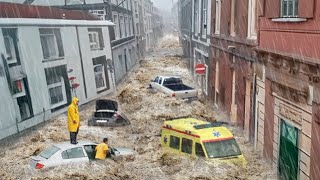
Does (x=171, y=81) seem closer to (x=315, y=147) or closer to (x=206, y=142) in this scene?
(x=206, y=142)

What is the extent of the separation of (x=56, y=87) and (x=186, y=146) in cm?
1202

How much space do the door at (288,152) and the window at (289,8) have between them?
318cm

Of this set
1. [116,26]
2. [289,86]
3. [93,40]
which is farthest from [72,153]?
[116,26]

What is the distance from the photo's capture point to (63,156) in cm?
1070

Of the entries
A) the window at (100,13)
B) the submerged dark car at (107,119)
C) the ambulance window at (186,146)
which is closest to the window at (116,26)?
the window at (100,13)

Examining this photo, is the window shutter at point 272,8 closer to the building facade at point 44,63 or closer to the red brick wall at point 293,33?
the red brick wall at point 293,33

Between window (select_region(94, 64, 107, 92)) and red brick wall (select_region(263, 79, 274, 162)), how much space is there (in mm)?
15962

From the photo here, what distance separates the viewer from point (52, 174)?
10383 mm

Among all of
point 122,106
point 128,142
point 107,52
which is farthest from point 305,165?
point 107,52

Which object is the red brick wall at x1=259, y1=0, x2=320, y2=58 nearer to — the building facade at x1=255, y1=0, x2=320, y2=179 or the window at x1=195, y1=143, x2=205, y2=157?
the building facade at x1=255, y1=0, x2=320, y2=179

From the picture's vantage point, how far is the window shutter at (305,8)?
8617mm

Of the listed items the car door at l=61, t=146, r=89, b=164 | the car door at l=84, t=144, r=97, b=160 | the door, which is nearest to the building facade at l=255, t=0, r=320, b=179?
the door

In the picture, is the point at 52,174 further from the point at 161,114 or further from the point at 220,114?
the point at 220,114

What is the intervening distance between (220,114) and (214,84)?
299 cm
